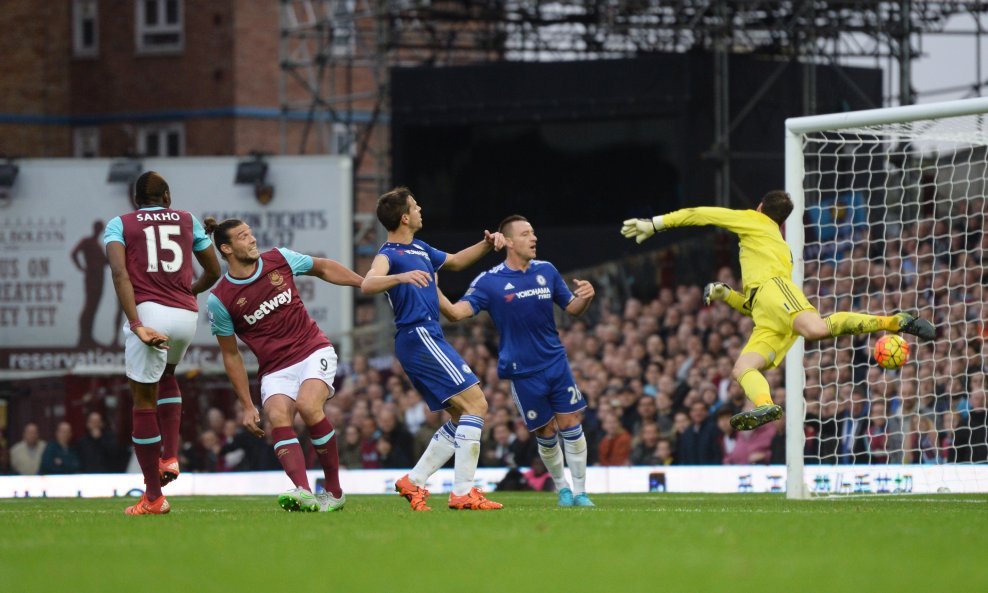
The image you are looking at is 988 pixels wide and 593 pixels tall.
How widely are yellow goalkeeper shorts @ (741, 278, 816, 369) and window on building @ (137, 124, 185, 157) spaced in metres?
28.0

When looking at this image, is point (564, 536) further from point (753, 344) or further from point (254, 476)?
point (254, 476)

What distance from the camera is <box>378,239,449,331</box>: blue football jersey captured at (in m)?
11.5

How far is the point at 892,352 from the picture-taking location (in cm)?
1180

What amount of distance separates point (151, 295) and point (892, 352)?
5269mm

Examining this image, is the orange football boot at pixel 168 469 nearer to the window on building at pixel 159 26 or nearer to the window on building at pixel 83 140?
the window on building at pixel 159 26

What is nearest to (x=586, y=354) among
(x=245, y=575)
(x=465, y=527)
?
(x=465, y=527)

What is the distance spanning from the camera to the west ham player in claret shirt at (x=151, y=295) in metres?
10.6

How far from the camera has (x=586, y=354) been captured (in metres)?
22.2

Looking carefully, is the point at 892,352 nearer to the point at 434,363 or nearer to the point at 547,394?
the point at 547,394

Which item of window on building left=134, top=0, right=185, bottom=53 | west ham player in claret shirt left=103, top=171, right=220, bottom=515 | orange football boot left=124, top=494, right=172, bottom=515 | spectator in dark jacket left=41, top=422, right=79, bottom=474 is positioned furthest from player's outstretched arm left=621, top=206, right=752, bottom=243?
window on building left=134, top=0, right=185, bottom=53

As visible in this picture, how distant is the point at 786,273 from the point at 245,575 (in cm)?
628

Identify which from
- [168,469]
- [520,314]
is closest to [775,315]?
[520,314]

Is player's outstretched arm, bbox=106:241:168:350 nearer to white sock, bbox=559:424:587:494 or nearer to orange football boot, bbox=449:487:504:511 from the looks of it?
orange football boot, bbox=449:487:504:511

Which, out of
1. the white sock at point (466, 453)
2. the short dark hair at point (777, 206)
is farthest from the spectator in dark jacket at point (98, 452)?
the short dark hair at point (777, 206)
